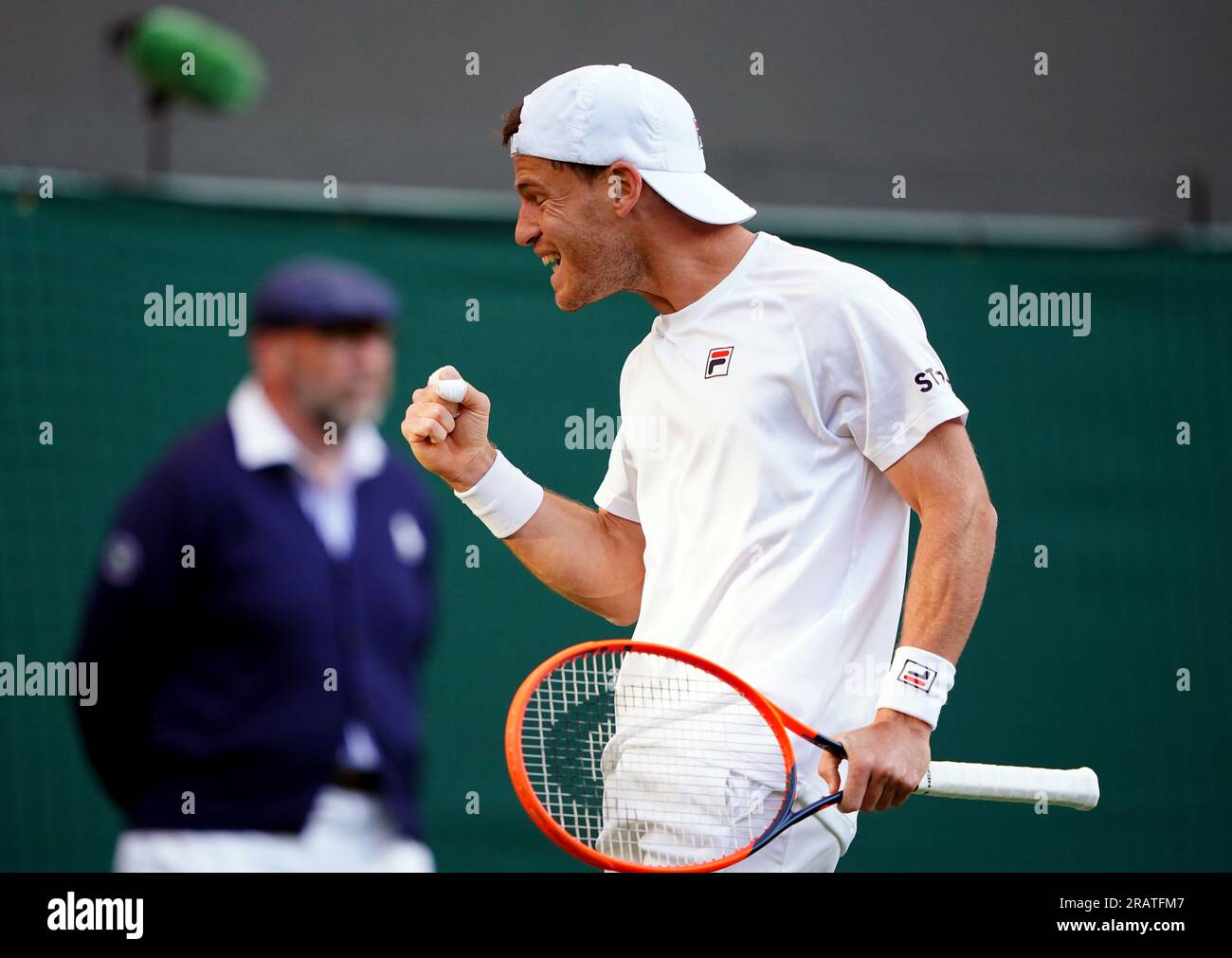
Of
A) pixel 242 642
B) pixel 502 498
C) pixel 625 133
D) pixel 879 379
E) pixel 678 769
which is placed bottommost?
pixel 678 769

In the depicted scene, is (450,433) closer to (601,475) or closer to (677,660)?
(677,660)

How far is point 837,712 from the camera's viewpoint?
2465mm

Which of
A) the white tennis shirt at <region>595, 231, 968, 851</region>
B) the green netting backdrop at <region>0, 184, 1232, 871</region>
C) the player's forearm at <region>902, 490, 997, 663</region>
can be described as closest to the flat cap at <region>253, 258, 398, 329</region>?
the white tennis shirt at <region>595, 231, 968, 851</region>

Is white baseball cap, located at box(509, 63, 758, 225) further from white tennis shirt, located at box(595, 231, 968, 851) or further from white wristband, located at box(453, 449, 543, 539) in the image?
white wristband, located at box(453, 449, 543, 539)

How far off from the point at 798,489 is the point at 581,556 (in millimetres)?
493

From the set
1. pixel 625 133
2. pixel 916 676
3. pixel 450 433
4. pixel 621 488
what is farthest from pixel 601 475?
pixel 916 676

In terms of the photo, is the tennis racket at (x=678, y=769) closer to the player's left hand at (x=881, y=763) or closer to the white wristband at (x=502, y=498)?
the player's left hand at (x=881, y=763)

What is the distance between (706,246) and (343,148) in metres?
1.43

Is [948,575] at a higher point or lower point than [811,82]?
lower

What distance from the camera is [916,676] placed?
7.78 ft

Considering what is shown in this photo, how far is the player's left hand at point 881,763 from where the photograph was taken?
2297 millimetres

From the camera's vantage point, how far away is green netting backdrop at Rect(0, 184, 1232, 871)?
12.0 ft

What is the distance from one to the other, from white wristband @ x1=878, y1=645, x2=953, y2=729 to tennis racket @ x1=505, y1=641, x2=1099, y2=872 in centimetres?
10

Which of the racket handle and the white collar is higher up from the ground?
the white collar
